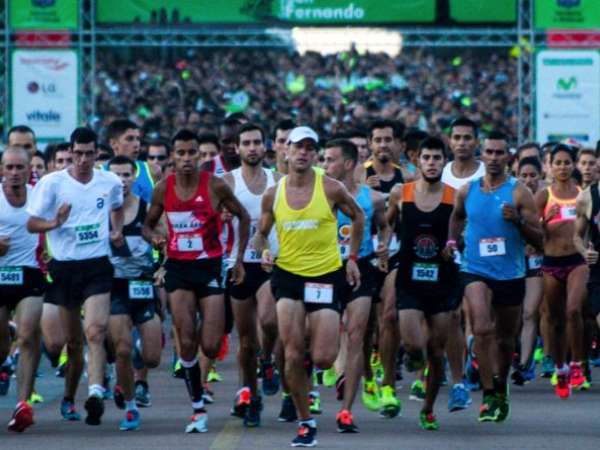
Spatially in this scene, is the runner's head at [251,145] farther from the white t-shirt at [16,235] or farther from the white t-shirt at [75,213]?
the white t-shirt at [16,235]

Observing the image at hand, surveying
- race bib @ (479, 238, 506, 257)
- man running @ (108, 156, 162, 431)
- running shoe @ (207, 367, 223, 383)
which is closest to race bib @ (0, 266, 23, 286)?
man running @ (108, 156, 162, 431)

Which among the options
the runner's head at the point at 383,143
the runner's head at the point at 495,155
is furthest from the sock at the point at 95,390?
the runner's head at the point at 383,143

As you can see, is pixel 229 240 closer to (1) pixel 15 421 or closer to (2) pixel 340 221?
(2) pixel 340 221

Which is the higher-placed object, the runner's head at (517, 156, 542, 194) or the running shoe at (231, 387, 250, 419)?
the runner's head at (517, 156, 542, 194)

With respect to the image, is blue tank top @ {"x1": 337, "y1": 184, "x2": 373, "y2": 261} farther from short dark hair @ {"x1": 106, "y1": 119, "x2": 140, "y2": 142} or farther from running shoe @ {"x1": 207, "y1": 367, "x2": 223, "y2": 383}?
running shoe @ {"x1": 207, "y1": 367, "x2": 223, "y2": 383}

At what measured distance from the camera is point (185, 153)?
15375 mm

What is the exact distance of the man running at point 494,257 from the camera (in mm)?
15500

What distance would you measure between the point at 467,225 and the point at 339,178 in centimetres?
103

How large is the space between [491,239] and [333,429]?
74.0 inches

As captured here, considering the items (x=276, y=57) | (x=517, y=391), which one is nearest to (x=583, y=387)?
(x=517, y=391)

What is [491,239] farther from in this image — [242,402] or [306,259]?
[242,402]

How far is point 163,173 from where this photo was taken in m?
21.5

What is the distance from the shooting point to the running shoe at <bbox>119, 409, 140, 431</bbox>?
15258 millimetres

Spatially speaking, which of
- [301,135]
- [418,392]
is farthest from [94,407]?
[418,392]
